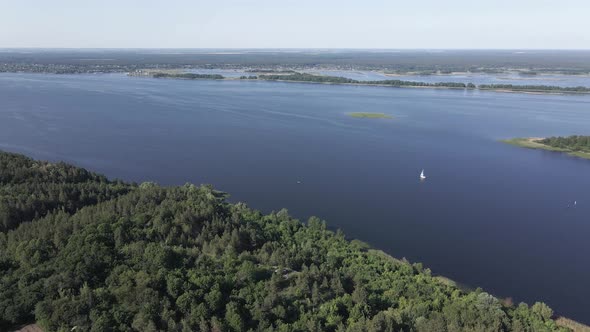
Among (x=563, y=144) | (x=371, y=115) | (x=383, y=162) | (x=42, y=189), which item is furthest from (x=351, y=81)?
(x=42, y=189)

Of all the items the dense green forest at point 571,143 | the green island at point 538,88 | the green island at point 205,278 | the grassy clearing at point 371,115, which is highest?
the green island at point 538,88

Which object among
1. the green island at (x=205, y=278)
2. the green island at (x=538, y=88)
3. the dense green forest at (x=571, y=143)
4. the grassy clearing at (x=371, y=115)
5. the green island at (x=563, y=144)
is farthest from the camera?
the green island at (x=538, y=88)

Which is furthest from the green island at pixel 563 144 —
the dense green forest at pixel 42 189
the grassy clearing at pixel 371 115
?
the dense green forest at pixel 42 189

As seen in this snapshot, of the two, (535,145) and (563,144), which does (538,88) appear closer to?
(563,144)

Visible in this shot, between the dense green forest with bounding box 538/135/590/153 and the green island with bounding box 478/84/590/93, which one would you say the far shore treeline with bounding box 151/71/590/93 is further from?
the dense green forest with bounding box 538/135/590/153

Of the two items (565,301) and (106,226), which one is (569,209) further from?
(106,226)

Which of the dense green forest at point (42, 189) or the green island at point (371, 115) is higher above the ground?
the green island at point (371, 115)

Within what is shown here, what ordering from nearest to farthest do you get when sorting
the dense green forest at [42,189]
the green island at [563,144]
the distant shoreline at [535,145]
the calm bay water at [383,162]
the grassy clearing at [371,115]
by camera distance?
the dense green forest at [42,189], the calm bay water at [383,162], the distant shoreline at [535,145], the green island at [563,144], the grassy clearing at [371,115]

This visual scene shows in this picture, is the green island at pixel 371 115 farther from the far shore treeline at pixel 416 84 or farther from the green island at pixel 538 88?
the green island at pixel 538 88
